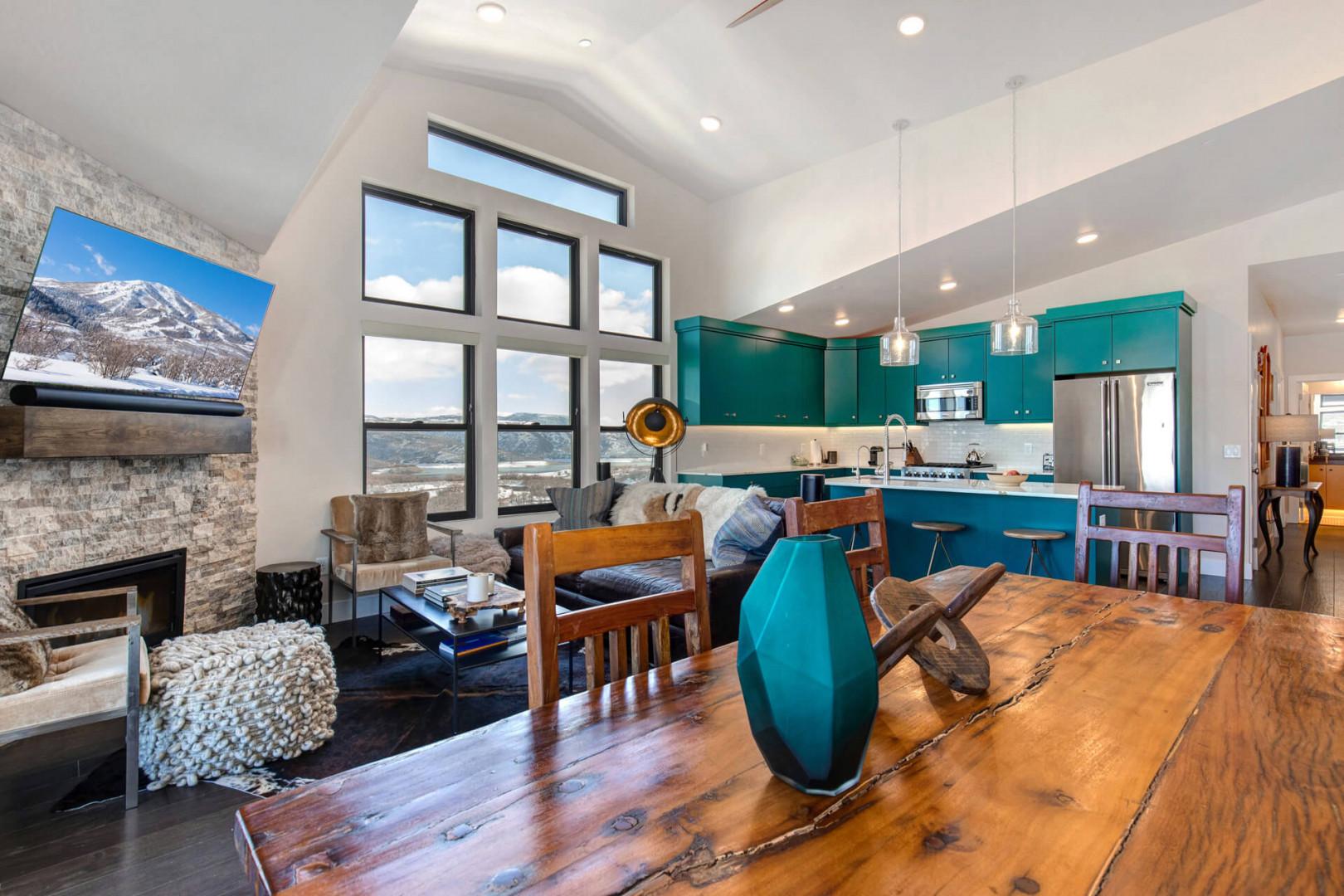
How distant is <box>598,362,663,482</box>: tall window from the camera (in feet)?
19.9

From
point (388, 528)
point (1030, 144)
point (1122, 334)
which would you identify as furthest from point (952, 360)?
point (388, 528)

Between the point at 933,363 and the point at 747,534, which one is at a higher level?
the point at 933,363

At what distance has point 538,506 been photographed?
18.1ft

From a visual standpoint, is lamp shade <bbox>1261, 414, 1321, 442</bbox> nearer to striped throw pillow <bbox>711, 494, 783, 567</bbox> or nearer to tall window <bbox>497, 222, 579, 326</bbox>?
striped throw pillow <bbox>711, 494, 783, 567</bbox>

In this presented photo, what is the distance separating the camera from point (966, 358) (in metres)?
6.57

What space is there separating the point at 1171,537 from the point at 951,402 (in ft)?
16.6

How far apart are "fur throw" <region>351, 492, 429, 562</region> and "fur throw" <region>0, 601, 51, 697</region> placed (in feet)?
6.55

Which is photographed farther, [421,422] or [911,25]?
[421,422]

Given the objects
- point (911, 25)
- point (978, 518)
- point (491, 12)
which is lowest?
point (978, 518)

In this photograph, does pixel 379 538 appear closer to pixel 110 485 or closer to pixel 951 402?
pixel 110 485

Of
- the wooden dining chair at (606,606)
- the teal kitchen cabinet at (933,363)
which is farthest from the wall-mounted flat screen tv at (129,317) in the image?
the teal kitchen cabinet at (933,363)

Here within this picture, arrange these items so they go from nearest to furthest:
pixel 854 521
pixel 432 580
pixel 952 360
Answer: pixel 854 521
pixel 432 580
pixel 952 360

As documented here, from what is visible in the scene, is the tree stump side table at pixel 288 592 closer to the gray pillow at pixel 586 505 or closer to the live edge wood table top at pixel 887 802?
the gray pillow at pixel 586 505

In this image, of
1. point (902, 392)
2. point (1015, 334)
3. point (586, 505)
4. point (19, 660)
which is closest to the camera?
point (19, 660)
